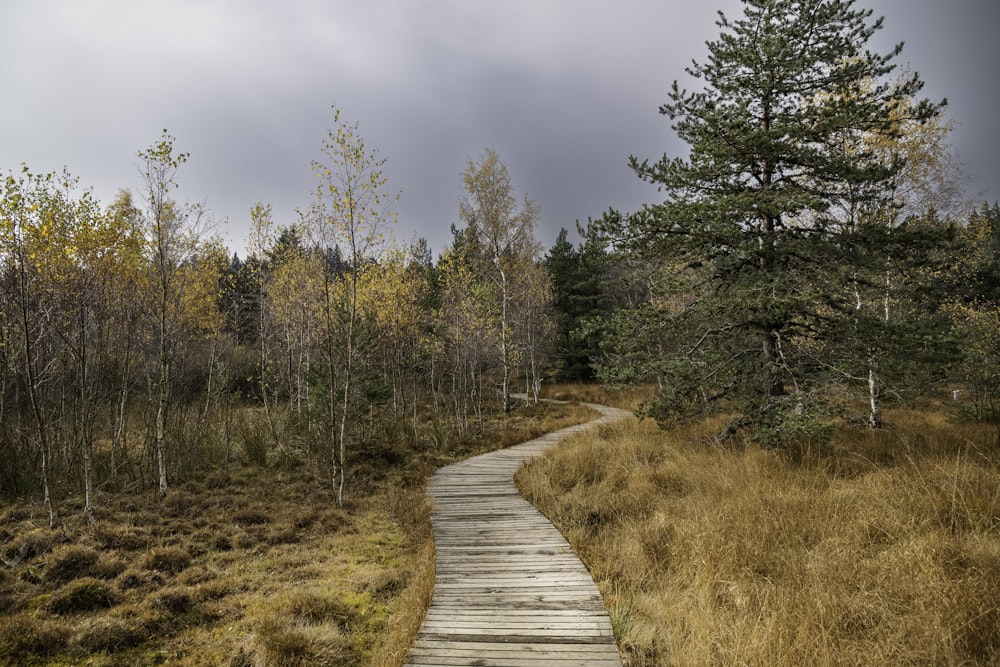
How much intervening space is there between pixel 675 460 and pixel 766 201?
4.59 m

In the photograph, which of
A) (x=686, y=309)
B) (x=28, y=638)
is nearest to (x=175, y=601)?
(x=28, y=638)

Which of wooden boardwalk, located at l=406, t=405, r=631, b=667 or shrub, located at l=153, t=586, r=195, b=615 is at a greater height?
wooden boardwalk, located at l=406, t=405, r=631, b=667

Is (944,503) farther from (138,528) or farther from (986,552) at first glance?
(138,528)

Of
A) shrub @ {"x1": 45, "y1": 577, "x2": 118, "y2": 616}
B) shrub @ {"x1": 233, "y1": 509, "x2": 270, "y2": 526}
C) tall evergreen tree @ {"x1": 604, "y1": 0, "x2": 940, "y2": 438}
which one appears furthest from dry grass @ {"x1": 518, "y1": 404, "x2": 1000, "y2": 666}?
shrub @ {"x1": 45, "y1": 577, "x2": 118, "y2": 616}

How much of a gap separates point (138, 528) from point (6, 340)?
5.28 metres

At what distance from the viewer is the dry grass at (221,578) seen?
13.7ft

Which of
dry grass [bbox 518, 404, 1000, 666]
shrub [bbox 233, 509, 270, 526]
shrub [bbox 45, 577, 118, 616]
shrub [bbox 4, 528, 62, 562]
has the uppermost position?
dry grass [bbox 518, 404, 1000, 666]

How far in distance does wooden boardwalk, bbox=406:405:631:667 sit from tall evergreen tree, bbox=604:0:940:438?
127 inches

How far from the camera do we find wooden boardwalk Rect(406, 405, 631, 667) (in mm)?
3395

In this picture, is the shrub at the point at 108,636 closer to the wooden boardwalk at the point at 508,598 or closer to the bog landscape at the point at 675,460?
the bog landscape at the point at 675,460

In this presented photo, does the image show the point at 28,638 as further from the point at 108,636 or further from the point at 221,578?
the point at 221,578

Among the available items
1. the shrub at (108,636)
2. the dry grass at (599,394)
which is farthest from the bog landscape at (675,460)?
the dry grass at (599,394)

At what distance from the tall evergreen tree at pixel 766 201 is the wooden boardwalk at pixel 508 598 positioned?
3.21m

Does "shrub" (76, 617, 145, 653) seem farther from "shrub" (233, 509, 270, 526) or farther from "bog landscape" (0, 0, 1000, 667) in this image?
"shrub" (233, 509, 270, 526)
